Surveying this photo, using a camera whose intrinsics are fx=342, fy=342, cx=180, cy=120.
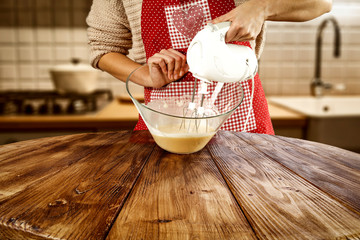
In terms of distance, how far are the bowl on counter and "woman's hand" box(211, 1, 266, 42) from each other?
4.15 feet

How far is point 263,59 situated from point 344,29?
1.84 feet

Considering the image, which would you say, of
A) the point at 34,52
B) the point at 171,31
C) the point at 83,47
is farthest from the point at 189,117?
the point at 34,52

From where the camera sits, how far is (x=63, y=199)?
49cm

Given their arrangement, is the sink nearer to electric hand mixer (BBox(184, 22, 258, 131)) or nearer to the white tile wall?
electric hand mixer (BBox(184, 22, 258, 131))

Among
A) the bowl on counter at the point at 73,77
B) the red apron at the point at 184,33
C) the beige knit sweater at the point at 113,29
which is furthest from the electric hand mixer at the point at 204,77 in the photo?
the bowl on counter at the point at 73,77

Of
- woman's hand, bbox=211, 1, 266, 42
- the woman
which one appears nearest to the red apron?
the woman

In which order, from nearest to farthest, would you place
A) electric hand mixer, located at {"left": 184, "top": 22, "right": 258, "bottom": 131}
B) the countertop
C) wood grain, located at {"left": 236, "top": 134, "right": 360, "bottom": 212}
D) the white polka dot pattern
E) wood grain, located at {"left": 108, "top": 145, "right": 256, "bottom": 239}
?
wood grain, located at {"left": 108, "top": 145, "right": 256, "bottom": 239} < wood grain, located at {"left": 236, "top": 134, "right": 360, "bottom": 212} < electric hand mixer, located at {"left": 184, "top": 22, "right": 258, "bottom": 131} < the white polka dot pattern < the countertop

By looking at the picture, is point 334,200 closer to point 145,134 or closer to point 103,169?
Result: point 103,169

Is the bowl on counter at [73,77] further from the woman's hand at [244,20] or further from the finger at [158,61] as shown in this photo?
the woman's hand at [244,20]

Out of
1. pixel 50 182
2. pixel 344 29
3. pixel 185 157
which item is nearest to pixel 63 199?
pixel 50 182

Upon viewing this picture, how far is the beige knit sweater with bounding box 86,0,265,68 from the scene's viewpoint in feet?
3.82

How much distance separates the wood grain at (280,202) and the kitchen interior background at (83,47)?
5.10ft

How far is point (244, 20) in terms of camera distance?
75 centimetres

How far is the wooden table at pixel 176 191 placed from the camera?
0.41m
